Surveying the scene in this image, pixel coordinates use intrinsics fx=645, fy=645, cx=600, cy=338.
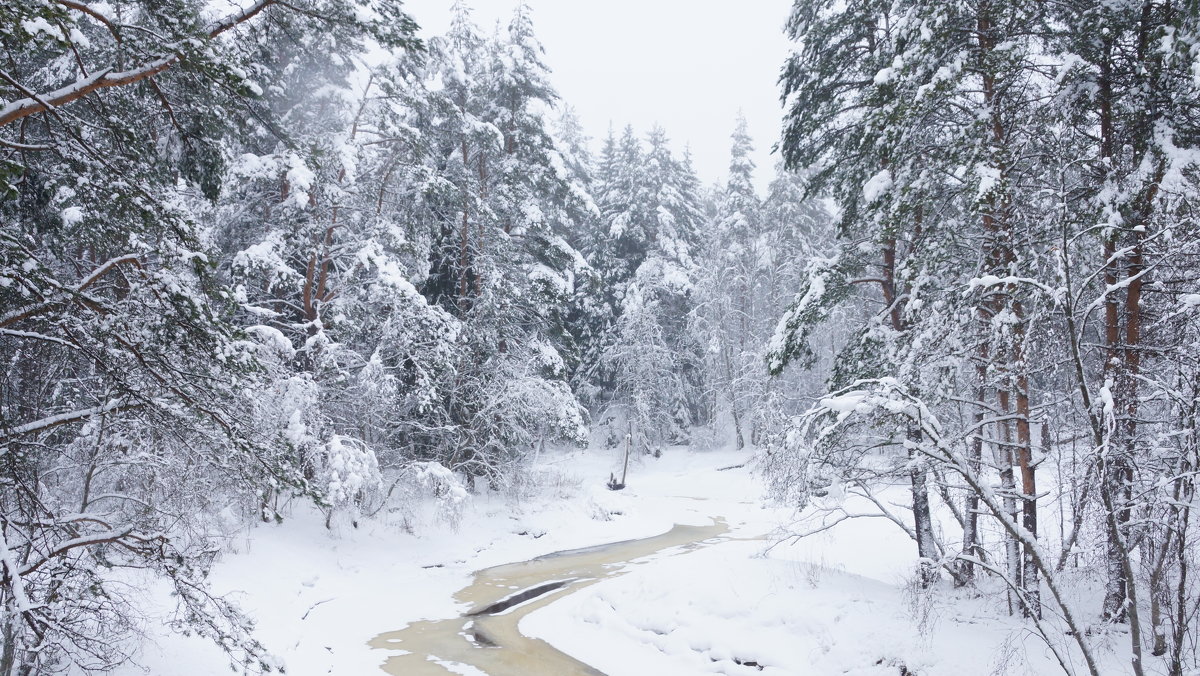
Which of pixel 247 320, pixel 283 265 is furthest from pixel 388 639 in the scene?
pixel 247 320

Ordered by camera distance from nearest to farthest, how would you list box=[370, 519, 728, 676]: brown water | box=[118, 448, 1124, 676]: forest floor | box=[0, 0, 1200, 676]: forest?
box=[0, 0, 1200, 676]: forest → box=[118, 448, 1124, 676]: forest floor → box=[370, 519, 728, 676]: brown water

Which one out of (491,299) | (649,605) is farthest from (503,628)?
(491,299)

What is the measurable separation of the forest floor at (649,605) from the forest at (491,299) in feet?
1.28

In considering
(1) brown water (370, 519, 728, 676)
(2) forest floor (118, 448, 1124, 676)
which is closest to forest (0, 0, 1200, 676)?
(2) forest floor (118, 448, 1124, 676)

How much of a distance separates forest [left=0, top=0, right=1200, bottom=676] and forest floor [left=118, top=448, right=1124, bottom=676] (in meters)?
0.39

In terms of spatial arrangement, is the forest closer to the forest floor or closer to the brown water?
the forest floor

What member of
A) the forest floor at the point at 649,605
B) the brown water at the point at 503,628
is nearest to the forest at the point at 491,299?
the forest floor at the point at 649,605

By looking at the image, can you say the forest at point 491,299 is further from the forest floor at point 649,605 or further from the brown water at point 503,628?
the brown water at point 503,628

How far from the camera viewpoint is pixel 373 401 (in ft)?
50.0

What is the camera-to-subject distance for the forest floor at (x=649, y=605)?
7547 millimetres

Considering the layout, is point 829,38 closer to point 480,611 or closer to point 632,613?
point 632,613

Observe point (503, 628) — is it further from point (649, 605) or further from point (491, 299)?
point (491, 299)

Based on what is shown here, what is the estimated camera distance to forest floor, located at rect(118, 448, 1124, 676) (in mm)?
7547

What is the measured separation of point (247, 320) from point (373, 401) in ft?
12.9
